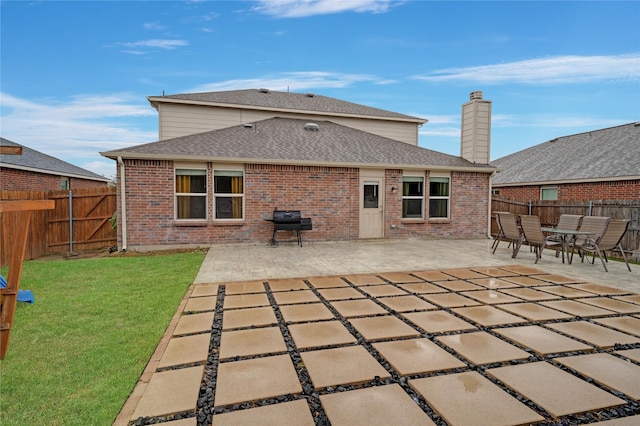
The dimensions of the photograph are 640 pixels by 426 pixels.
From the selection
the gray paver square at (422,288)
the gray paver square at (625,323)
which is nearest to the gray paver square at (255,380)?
the gray paver square at (422,288)

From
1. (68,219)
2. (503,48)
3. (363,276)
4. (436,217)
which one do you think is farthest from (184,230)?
(503,48)

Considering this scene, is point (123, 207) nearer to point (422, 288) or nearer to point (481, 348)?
point (422, 288)

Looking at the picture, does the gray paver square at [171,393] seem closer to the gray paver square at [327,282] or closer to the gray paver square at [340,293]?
the gray paver square at [340,293]

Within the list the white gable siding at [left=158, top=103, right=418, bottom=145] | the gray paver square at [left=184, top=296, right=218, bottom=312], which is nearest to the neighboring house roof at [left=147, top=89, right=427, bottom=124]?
the white gable siding at [left=158, top=103, right=418, bottom=145]

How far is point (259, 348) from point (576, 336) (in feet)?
10.6

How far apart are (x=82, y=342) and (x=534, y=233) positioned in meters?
8.66

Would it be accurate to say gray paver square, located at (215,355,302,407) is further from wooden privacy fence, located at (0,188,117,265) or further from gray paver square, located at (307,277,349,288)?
wooden privacy fence, located at (0,188,117,265)

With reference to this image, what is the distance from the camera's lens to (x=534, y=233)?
7793mm

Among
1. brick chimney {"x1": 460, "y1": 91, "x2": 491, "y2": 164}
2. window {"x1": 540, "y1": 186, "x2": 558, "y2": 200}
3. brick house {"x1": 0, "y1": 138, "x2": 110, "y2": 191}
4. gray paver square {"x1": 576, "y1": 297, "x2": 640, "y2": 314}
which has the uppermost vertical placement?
brick chimney {"x1": 460, "y1": 91, "x2": 491, "y2": 164}

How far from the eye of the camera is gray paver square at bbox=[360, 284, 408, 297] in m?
4.95

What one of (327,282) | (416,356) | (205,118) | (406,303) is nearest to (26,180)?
(205,118)

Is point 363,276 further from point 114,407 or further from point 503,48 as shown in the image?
point 503,48

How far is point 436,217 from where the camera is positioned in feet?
39.8

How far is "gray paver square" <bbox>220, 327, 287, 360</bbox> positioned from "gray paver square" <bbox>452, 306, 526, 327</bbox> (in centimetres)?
229
